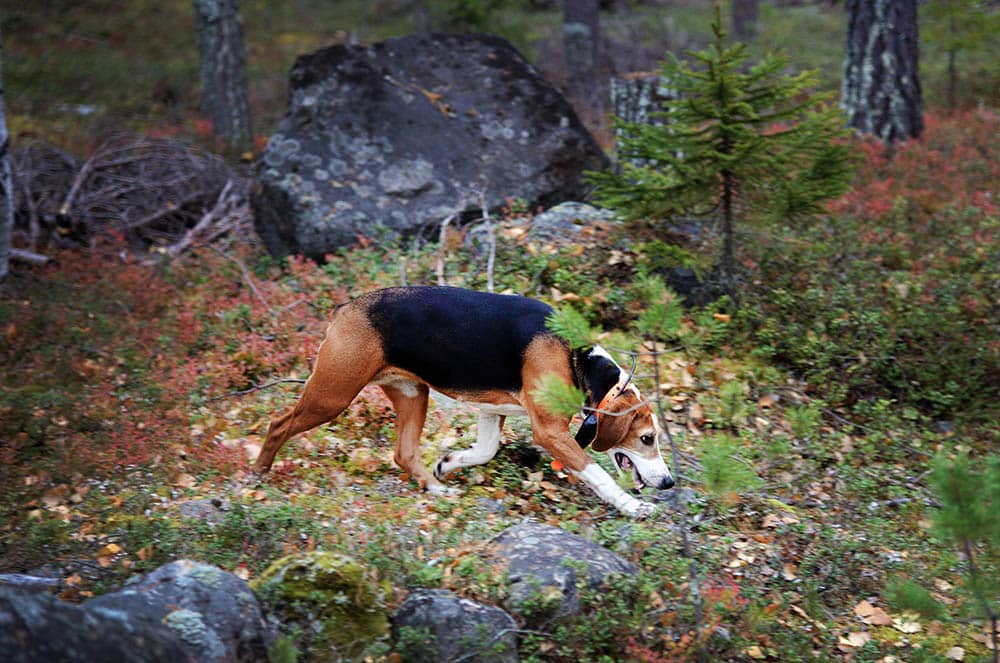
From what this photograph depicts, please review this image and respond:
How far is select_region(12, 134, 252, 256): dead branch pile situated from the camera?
11.8 m

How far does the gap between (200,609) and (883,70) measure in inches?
463

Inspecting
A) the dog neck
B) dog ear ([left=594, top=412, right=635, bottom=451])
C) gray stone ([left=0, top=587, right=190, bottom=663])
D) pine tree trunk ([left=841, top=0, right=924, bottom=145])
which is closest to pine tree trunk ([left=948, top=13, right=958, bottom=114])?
pine tree trunk ([left=841, top=0, right=924, bottom=145])

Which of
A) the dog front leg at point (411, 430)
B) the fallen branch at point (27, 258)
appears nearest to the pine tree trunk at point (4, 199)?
the fallen branch at point (27, 258)

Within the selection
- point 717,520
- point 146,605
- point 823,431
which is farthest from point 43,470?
point 823,431

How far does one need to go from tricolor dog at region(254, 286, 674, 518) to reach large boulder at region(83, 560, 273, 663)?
168 centimetres

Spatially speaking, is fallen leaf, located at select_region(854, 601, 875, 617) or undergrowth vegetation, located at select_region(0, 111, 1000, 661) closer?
undergrowth vegetation, located at select_region(0, 111, 1000, 661)

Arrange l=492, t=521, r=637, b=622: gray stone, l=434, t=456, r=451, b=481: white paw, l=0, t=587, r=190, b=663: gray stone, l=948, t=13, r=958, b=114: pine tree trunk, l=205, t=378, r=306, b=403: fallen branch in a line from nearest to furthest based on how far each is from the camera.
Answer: l=0, t=587, r=190, b=663: gray stone → l=492, t=521, r=637, b=622: gray stone → l=434, t=456, r=451, b=481: white paw → l=205, t=378, r=306, b=403: fallen branch → l=948, t=13, r=958, b=114: pine tree trunk

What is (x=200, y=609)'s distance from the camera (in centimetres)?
434

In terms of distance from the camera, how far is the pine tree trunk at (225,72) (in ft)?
50.4

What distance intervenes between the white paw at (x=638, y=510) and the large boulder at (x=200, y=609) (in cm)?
242

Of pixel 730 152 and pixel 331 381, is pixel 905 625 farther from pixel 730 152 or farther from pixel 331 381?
pixel 730 152

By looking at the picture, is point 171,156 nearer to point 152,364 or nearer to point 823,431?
point 152,364

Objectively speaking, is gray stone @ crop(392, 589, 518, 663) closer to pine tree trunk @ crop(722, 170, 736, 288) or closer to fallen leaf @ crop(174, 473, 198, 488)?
fallen leaf @ crop(174, 473, 198, 488)

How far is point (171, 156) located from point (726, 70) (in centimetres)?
825
